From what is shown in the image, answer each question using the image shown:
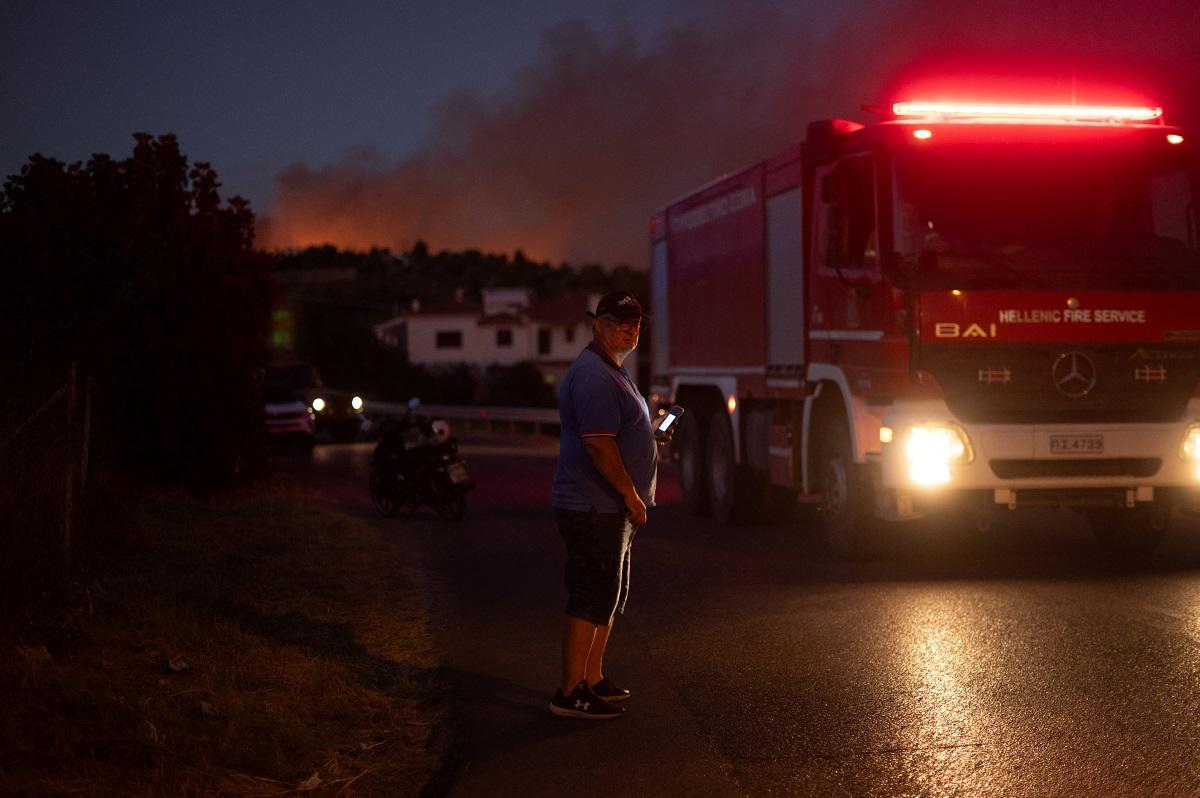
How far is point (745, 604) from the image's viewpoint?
9977 millimetres

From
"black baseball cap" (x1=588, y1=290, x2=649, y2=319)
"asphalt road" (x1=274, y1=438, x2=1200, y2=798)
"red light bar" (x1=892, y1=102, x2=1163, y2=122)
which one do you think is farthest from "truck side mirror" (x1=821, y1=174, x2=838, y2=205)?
"black baseball cap" (x1=588, y1=290, x2=649, y2=319)

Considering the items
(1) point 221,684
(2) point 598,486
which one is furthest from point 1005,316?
(1) point 221,684

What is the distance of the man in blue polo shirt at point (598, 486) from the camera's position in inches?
263

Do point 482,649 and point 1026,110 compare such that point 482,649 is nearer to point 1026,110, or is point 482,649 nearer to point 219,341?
point 1026,110

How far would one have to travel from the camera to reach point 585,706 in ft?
22.2

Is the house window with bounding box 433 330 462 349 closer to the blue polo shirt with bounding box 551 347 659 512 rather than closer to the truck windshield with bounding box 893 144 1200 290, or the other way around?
the truck windshield with bounding box 893 144 1200 290

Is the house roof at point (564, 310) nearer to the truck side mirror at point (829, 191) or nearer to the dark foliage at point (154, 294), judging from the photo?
the dark foliage at point (154, 294)

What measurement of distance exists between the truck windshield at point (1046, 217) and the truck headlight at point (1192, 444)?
1057 mm

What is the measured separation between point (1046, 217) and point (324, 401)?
78.0 feet

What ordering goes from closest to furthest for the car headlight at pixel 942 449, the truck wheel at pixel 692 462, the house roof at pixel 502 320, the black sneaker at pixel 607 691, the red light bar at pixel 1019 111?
1. the black sneaker at pixel 607 691
2. the car headlight at pixel 942 449
3. the red light bar at pixel 1019 111
4. the truck wheel at pixel 692 462
5. the house roof at pixel 502 320

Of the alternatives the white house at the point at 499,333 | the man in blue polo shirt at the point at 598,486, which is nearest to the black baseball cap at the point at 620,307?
the man in blue polo shirt at the point at 598,486

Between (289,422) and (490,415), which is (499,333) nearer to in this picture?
(490,415)

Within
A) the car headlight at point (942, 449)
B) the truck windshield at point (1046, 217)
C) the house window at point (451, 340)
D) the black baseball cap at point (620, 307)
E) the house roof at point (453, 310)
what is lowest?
the car headlight at point (942, 449)

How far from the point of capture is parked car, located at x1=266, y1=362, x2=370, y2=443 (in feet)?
107
